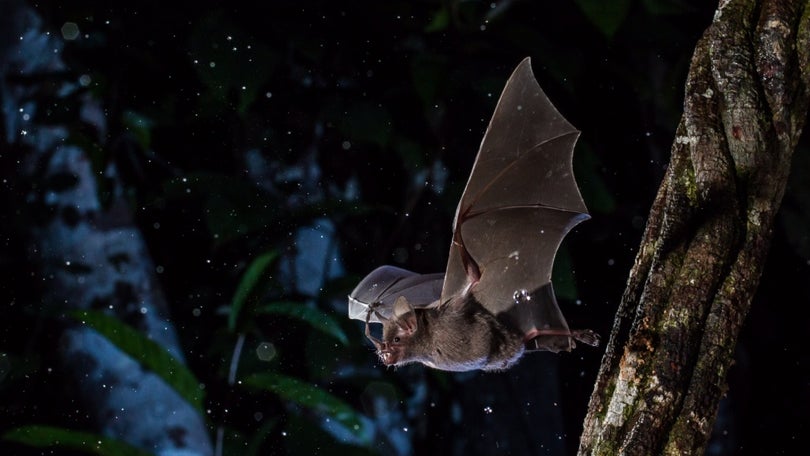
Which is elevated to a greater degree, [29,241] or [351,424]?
[29,241]

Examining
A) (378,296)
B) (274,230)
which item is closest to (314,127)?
(274,230)

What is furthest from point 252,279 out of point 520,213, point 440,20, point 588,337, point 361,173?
point 588,337

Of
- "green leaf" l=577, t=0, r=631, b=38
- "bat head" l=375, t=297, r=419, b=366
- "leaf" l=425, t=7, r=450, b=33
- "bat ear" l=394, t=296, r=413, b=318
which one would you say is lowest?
"bat head" l=375, t=297, r=419, b=366

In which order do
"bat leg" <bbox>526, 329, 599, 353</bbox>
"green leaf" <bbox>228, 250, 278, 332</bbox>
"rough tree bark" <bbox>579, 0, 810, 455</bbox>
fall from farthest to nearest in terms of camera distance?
"green leaf" <bbox>228, 250, 278, 332</bbox> < "bat leg" <bbox>526, 329, 599, 353</bbox> < "rough tree bark" <bbox>579, 0, 810, 455</bbox>

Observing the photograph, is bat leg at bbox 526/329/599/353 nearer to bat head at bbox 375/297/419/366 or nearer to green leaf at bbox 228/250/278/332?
bat head at bbox 375/297/419/366

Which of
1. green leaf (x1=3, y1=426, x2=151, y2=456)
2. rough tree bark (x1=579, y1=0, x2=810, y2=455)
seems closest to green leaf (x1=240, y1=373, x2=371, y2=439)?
green leaf (x1=3, y1=426, x2=151, y2=456)

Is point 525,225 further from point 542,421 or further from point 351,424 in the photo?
point 542,421

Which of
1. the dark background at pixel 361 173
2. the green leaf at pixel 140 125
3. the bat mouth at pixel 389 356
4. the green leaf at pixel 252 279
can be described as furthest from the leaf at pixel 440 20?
the bat mouth at pixel 389 356
